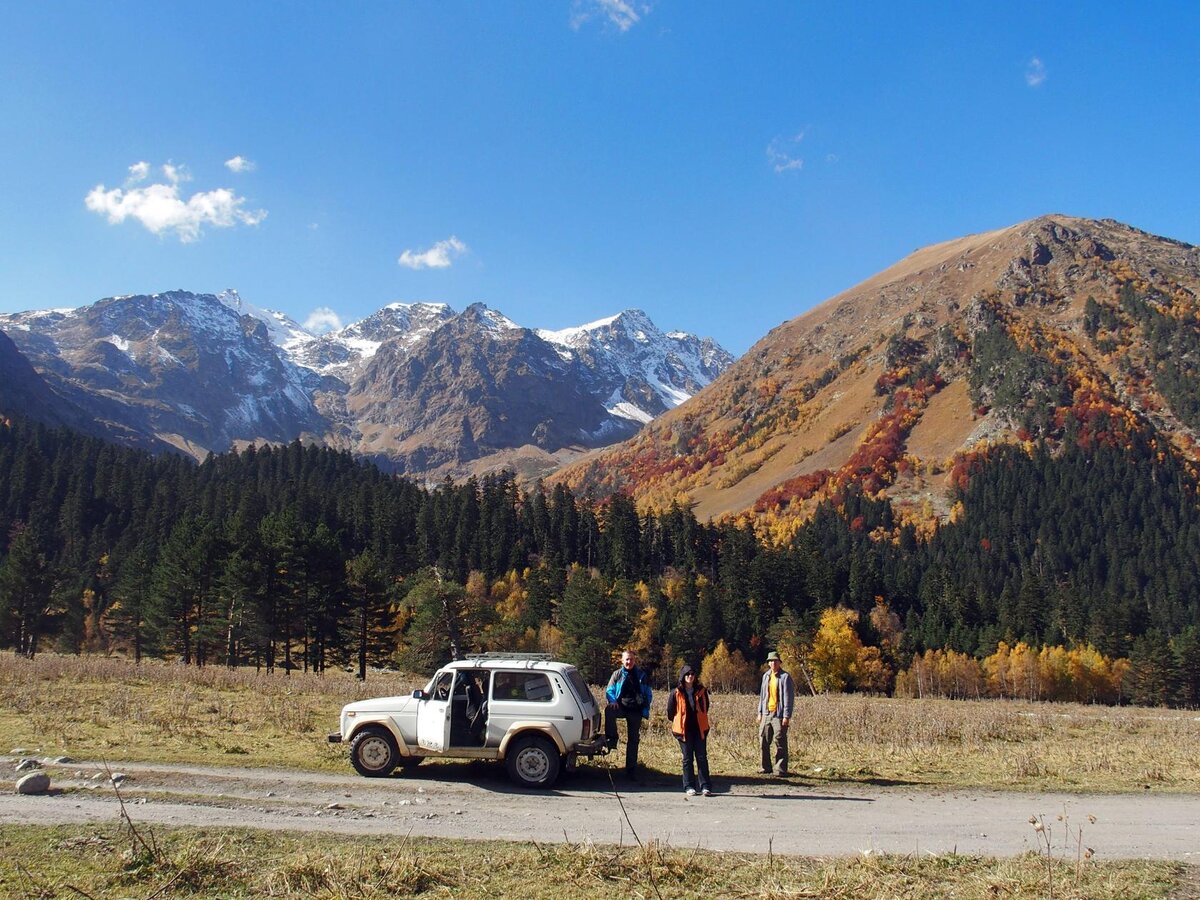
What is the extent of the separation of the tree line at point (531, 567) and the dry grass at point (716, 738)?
102ft

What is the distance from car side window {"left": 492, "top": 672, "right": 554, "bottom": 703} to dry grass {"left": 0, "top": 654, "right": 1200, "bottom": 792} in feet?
13.2

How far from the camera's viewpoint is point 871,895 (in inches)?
337

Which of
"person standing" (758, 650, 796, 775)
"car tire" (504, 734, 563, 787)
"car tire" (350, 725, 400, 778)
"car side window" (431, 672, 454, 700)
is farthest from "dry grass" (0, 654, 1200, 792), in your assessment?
"car tire" (504, 734, 563, 787)

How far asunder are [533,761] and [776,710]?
558 centimetres

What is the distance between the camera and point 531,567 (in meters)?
112

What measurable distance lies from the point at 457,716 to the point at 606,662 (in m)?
58.6

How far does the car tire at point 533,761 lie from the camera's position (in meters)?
14.9

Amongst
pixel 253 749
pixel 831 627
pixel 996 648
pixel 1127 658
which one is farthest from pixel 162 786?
pixel 1127 658

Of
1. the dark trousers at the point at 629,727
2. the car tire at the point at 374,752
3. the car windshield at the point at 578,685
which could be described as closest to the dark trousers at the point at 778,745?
the dark trousers at the point at 629,727

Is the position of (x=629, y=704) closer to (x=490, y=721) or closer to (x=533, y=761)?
(x=533, y=761)

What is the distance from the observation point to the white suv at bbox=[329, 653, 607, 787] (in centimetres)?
1505

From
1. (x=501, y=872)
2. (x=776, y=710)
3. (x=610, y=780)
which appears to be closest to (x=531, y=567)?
(x=776, y=710)

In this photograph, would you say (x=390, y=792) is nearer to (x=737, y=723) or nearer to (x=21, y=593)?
(x=737, y=723)

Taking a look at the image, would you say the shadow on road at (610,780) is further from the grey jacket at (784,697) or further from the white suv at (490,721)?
the grey jacket at (784,697)
